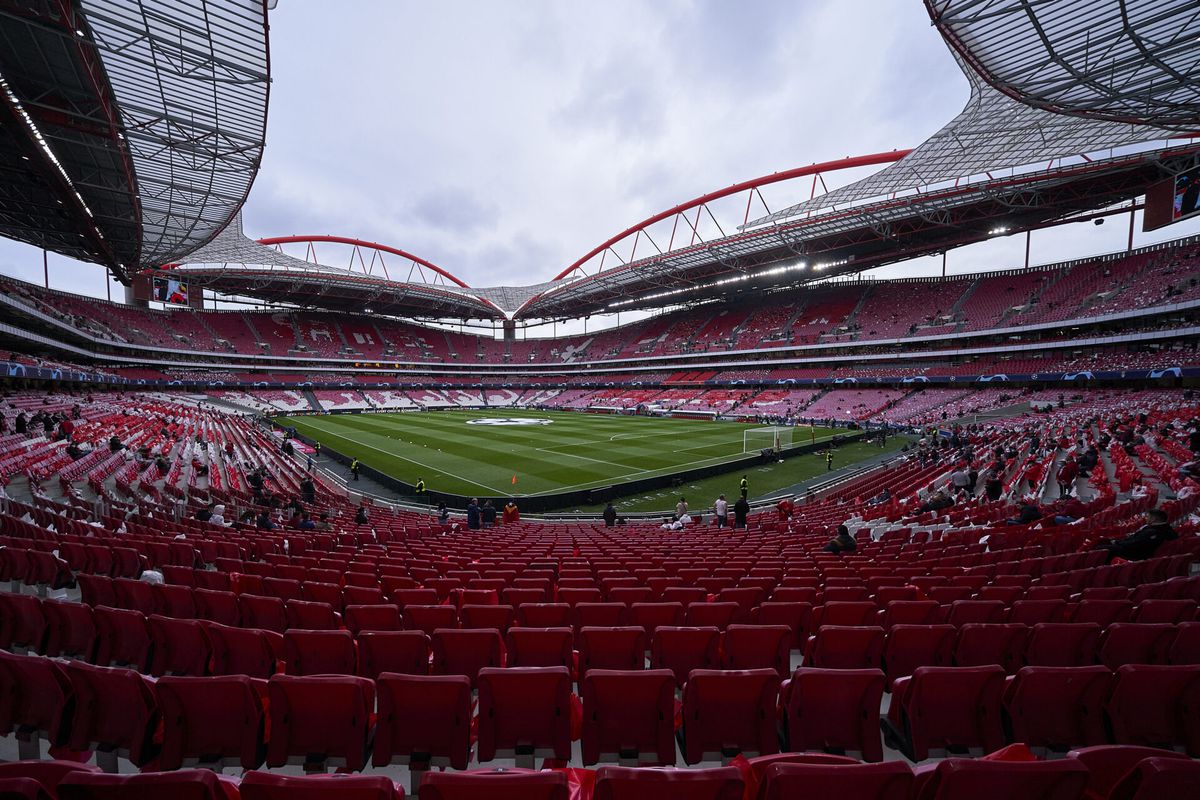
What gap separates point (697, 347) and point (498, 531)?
59453 mm

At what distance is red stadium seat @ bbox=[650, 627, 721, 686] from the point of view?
3.67 metres

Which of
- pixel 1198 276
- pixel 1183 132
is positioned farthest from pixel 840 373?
pixel 1183 132

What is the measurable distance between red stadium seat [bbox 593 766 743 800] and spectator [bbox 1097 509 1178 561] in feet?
26.2

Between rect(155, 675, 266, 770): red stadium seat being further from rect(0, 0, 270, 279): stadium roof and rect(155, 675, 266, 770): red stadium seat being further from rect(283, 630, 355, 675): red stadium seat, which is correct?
rect(0, 0, 270, 279): stadium roof

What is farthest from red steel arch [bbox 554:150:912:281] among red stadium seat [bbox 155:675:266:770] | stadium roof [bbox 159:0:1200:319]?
red stadium seat [bbox 155:675:266:770]

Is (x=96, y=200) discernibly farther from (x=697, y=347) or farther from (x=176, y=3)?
(x=697, y=347)

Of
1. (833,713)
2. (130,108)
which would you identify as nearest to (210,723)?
(833,713)

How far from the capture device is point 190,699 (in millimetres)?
2621

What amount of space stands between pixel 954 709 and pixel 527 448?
2842 cm

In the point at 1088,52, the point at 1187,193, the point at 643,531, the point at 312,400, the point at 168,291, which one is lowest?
the point at 643,531

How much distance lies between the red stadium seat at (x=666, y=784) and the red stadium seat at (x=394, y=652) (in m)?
2.29

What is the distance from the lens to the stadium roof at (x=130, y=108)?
13.0 m

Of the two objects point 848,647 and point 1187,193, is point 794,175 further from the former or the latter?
point 848,647

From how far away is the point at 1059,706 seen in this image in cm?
283
